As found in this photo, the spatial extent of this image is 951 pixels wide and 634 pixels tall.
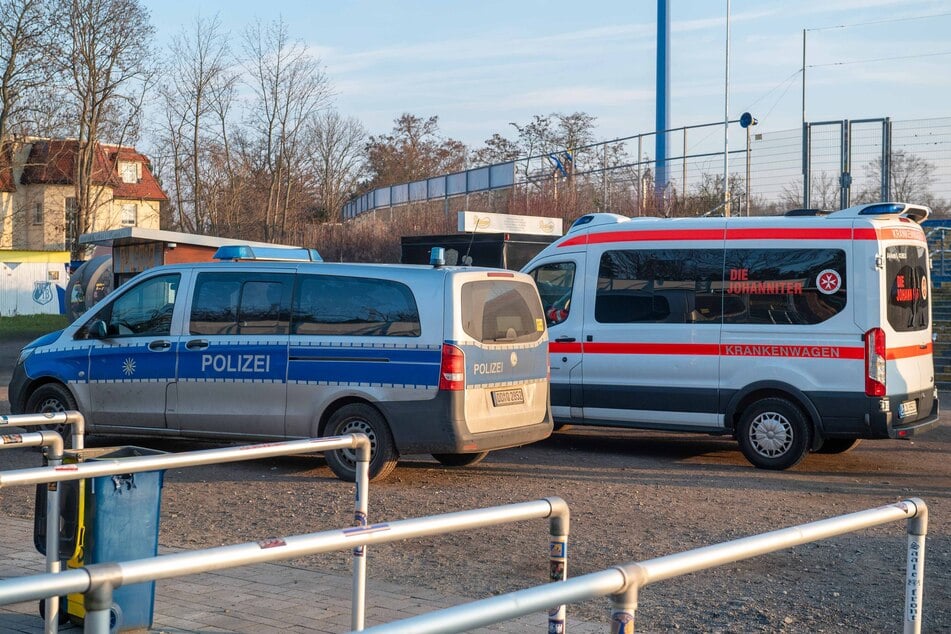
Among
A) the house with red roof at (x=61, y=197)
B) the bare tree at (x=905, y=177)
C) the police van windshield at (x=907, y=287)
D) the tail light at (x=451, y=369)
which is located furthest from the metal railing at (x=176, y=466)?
the house with red roof at (x=61, y=197)

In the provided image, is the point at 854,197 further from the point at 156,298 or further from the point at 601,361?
the point at 156,298

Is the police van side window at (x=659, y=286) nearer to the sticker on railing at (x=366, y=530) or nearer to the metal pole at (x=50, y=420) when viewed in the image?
the metal pole at (x=50, y=420)

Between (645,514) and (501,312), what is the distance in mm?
2306

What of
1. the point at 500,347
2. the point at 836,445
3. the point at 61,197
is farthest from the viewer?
the point at 61,197

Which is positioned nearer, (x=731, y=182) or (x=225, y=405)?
(x=225, y=405)

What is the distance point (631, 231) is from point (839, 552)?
5.16 m

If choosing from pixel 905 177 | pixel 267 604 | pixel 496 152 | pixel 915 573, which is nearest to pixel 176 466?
pixel 267 604

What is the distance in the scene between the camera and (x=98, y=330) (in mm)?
10953

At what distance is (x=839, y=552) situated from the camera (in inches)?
299

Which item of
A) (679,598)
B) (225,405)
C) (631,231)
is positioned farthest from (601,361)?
(679,598)

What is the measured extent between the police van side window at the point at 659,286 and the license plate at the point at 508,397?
7.42 feet

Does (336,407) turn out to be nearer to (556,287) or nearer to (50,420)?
(556,287)

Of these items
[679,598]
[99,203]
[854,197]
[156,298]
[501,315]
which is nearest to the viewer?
[679,598]

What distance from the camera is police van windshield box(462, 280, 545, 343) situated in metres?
9.72
